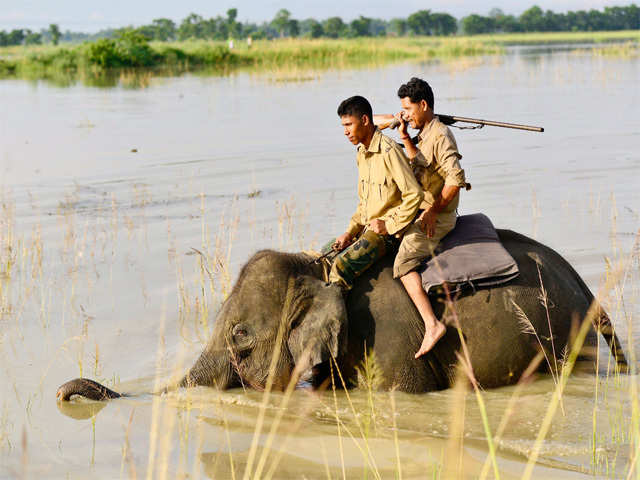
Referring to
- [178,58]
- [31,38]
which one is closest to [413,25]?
[31,38]

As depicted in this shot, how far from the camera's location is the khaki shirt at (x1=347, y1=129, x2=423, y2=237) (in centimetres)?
589

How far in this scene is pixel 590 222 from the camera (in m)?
11.0

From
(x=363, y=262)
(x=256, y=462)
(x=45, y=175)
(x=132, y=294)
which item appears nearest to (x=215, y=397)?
(x=256, y=462)

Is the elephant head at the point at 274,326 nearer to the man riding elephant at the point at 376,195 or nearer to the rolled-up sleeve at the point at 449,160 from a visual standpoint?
the man riding elephant at the point at 376,195

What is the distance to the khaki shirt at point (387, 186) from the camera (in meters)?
5.89

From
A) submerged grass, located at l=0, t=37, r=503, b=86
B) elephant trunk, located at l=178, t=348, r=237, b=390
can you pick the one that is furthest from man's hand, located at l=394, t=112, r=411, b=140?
submerged grass, located at l=0, t=37, r=503, b=86

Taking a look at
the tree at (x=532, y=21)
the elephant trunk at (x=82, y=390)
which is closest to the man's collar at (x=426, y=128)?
the elephant trunk at (x=82, y=390)

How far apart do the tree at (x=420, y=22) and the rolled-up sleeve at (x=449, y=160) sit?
16254cm

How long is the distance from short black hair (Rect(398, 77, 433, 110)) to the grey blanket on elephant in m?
1.07

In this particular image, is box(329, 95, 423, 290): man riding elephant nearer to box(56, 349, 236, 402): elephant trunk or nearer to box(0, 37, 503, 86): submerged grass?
box(56, 349, 236, 402): elephant trunk

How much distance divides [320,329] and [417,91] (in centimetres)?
193

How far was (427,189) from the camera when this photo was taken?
6371 millimetres

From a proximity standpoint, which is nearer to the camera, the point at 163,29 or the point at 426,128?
the point at 426,128

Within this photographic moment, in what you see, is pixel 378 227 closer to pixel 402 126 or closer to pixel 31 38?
pixel 402 126
